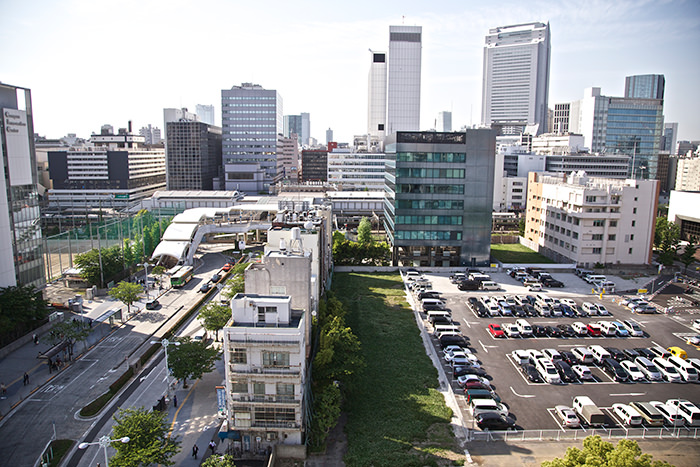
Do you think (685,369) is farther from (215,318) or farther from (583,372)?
(215,318)

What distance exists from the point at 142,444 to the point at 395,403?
50.9 ft

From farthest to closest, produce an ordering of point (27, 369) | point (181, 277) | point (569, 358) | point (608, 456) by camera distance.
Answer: point (181, 277)
point (569, 358)
point (27, 369)
point (608, 456)

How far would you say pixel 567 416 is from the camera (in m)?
29.5

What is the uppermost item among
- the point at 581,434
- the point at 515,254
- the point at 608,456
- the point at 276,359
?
the point at 276,359

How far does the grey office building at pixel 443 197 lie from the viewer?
64625mm

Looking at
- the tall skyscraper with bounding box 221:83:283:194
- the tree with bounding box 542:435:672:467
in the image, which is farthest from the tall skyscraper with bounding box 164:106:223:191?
the tree with bounding box 542:435:672:467

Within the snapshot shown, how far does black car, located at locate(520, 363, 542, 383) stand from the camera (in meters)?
35.2

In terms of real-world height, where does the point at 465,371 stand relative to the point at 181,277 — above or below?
below

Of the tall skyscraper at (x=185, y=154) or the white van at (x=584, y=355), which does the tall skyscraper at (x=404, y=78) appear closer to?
the tall skyscraper at (x=185, y=154)

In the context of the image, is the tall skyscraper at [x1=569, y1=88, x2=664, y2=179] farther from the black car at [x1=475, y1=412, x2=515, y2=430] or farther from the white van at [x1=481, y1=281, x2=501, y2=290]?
the black car at [x1=475, y1=412, x2=515, y2=430]

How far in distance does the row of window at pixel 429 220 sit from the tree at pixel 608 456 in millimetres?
45983

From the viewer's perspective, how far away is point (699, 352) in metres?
40.6

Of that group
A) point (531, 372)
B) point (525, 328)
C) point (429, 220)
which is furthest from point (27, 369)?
point (429, 220)

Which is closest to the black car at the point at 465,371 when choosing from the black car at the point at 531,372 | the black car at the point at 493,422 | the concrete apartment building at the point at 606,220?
the black car at the point at 531,372
